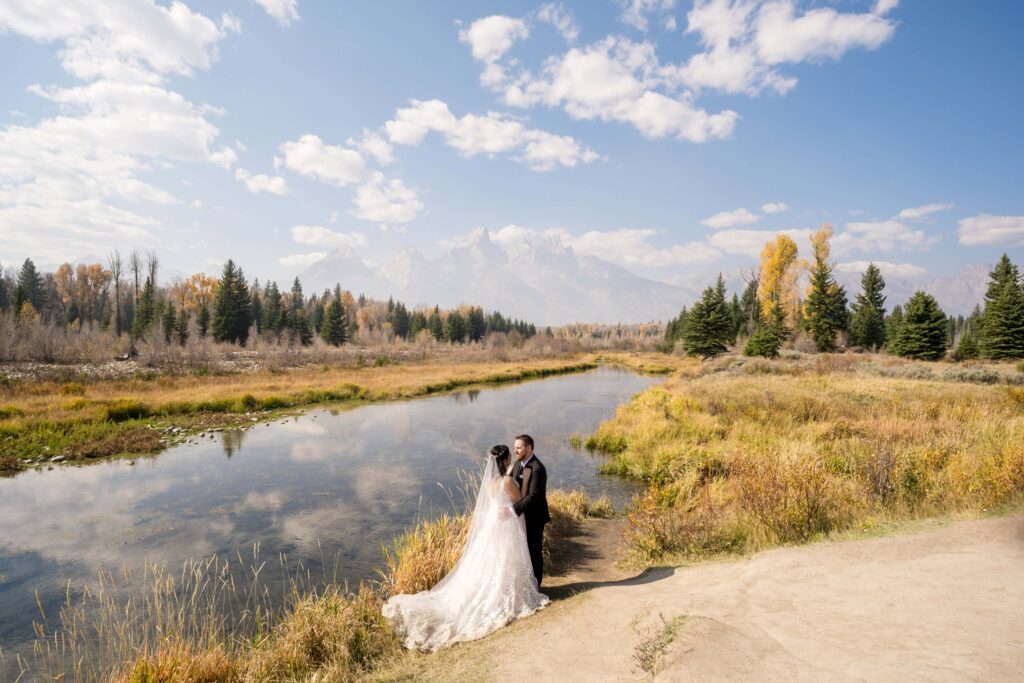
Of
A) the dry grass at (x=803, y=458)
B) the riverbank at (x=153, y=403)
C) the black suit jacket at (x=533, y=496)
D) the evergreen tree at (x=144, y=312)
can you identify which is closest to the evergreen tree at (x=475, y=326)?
the evergreen tree at (x=144, y=312)

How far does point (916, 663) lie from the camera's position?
3881 millimetres

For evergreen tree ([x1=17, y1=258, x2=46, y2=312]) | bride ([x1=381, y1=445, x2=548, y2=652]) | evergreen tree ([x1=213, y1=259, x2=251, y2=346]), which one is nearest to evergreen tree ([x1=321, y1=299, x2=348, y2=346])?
evergreen tree ([x1=213, y1=259, x2=251, y2=346])

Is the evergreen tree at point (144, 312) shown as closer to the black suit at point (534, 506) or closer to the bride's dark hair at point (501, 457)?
the bride's dark hair at point (501, 457)

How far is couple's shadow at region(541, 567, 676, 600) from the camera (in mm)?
7219

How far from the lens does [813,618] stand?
194 inches

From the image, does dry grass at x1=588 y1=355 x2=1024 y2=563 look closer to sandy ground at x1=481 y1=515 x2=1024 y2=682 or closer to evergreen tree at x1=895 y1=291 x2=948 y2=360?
sandy ground at x1=481 y1=515 x2=1024 y2=682

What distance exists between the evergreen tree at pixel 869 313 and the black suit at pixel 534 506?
69.2 m

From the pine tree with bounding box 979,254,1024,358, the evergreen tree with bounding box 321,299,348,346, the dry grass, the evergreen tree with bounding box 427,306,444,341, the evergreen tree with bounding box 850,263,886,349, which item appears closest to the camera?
the dry grass

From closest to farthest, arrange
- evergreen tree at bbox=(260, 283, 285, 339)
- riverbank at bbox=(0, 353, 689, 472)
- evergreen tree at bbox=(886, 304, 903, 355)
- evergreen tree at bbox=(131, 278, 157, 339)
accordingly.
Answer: riverbank at bbox=(0, 353, 689, 472)
evergreen tree at bbox=(886, 304, 903, 355)
evergreen tree at bbox=(131, 278, 157, 339)
evergreen tree at bbox=(260, 283, 285, 339)

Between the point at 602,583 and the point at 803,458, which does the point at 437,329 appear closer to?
the point at 803,458

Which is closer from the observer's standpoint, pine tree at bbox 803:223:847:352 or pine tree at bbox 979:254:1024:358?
pine tree at bbox 979:254:1024:358

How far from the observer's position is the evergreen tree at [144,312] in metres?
66.7

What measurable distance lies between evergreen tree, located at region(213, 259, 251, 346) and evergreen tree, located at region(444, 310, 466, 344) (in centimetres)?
4384

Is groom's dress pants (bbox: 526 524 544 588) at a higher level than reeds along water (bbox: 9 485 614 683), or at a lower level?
higher
